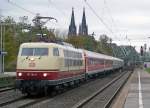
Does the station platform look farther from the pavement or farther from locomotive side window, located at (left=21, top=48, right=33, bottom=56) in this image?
locomotive side window, located at (left=21, top=48, right=33, bottom=56)

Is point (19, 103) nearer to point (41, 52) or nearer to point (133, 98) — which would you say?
point (41, 52)

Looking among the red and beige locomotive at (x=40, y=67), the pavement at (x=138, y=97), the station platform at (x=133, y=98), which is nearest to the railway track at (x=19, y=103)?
the red and beige locomotive at (x=40, y=67)

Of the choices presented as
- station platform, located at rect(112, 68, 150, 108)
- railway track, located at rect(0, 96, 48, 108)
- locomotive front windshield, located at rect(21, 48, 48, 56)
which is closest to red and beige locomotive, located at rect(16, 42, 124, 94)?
locomotive front windshield, located at rect(21, 48, 48, 56)

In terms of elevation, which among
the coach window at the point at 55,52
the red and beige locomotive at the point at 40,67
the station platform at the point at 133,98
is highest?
the coach window at the point at 55,52

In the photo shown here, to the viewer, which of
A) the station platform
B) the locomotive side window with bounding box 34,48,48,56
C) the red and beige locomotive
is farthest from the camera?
the locomotive side window with bounding box 34,48,48,56

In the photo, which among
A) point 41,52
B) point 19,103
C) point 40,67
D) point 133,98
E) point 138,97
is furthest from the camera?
point 138,97

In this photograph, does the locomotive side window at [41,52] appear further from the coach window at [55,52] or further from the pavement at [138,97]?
the pavement at [138,97]

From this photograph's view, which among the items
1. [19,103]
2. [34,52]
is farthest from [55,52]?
[19,103]

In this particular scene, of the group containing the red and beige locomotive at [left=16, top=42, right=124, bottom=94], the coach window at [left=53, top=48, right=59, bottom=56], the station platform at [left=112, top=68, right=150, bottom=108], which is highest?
the coach window at [left=53, top=48, right=59, bottom=56]

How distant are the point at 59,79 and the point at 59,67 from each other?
0.72 m

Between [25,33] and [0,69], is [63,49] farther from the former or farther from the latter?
[25,33]

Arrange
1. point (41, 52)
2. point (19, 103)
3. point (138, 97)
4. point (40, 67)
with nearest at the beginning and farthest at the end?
Result: point (19, 103) → point (40, 67) → point (41, 52) → point (138, 97)

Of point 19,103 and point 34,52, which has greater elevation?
point 34,52

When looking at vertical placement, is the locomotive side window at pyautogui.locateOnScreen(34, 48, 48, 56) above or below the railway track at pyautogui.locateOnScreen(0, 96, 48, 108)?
above
